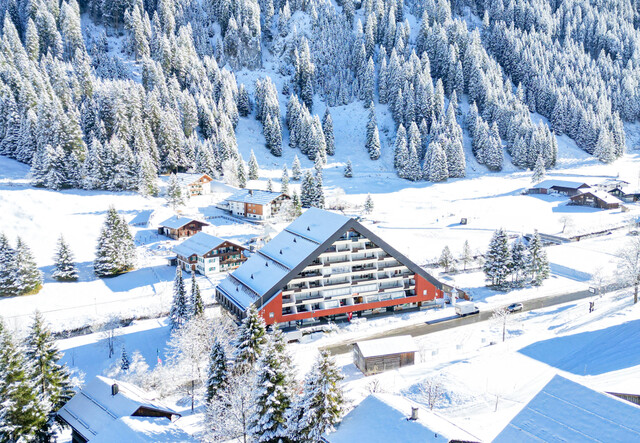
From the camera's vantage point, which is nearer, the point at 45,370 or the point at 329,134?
the point at 45,370

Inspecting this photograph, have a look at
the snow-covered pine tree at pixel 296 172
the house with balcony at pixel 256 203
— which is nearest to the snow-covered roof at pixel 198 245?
the house with balcony at pixel 256 203

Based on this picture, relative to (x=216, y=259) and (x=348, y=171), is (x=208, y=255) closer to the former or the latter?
(x=216, y=259)

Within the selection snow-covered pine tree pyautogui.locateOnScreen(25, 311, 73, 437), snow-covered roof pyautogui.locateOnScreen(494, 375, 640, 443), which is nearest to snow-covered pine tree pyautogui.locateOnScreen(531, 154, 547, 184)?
snow-covered roof pyautogui.locateOnScreen(494, 375, 640, 443)

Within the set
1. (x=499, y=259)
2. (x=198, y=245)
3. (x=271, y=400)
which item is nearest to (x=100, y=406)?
(x=271, y=400)

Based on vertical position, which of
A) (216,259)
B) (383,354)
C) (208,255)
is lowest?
(383,354)

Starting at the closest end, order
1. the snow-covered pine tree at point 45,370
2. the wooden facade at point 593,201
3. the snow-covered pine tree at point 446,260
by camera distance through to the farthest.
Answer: the snow-covered pine tree at point 45,370 → the snow-covered pine tree at point 446,260 → the wooden facade at point 593,201

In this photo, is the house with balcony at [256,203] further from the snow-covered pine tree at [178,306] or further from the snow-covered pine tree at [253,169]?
the snow-covered pine tree at [178,306]

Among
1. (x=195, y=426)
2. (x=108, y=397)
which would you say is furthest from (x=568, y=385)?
(x=108, y=397)

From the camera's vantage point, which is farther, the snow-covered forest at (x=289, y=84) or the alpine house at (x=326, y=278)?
the snow-covered forest at (x=289, y=84)
